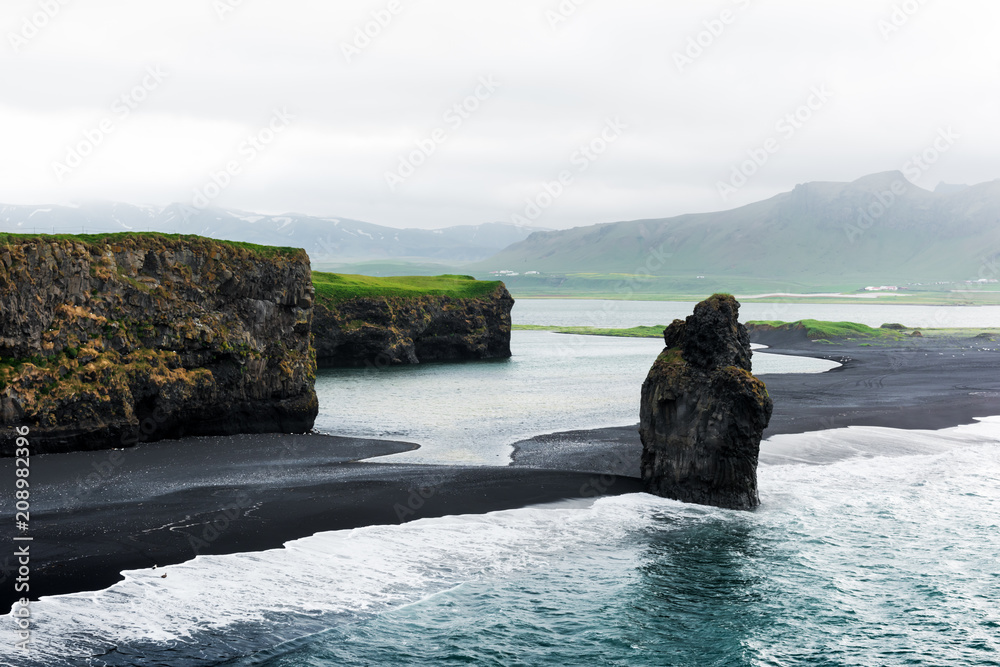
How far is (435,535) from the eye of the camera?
74.4 feet

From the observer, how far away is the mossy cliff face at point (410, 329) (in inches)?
3036

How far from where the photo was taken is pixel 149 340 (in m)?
35.3

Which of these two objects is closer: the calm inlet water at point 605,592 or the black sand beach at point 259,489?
the calm inlet water at point 605,592

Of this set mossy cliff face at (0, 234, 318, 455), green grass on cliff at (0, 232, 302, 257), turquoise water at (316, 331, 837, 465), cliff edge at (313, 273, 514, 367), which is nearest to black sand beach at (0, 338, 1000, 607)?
mossy cliff face at (0, 234, 318, 455)

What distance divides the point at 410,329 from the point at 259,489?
2212 inches

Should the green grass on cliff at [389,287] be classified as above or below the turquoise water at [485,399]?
above

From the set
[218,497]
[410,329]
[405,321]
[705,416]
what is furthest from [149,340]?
[410,329]

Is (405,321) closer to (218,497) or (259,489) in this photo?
(259,489)

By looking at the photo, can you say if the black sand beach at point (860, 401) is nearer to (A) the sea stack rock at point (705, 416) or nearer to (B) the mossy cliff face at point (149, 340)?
(A) the sea stack rock at point (705, 416)

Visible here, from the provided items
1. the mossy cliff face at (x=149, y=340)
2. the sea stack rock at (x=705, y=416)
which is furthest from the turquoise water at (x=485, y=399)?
the sea stack rock at (x=705, y=416)

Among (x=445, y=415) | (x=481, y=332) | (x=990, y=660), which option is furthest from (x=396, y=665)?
(x=481, y=332)

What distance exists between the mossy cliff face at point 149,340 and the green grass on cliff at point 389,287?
1422 inches

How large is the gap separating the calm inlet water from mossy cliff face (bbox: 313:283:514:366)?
54716 mm

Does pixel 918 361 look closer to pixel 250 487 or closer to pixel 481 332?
pixel 481 332
